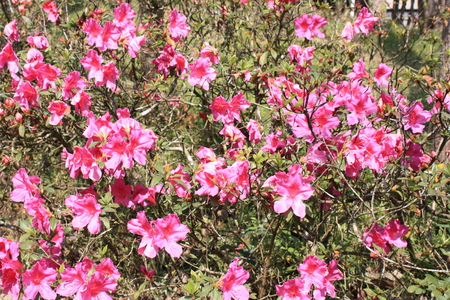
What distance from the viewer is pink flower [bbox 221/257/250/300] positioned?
1.57 metres

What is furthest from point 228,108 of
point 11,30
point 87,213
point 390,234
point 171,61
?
point 11,30

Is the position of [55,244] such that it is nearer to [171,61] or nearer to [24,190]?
[24,190]

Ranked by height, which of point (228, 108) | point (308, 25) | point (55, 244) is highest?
point (308, 25)

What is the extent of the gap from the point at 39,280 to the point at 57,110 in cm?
67

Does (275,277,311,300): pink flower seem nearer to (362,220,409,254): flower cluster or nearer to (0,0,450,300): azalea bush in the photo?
(0,0,450,300): azalea bush

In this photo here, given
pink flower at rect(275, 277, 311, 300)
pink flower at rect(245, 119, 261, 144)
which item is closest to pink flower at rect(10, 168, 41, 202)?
pink flower at rect(245, 119, 261, 144)

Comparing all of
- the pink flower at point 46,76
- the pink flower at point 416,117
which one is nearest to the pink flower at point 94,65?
the pink flower at point 46,76

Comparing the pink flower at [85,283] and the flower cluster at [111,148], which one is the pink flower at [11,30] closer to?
the flower cluster at [111,148]

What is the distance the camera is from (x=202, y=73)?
201 cm

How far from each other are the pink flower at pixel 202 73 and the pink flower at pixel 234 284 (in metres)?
0.83

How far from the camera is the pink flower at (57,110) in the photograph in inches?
70.2

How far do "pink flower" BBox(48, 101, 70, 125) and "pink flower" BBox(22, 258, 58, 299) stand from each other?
21.9 inches

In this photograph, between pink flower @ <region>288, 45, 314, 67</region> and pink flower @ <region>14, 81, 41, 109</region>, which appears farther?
pink flower @ <region>288, 45, 314, 67</region>

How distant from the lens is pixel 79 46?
271 cm
